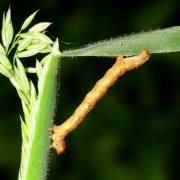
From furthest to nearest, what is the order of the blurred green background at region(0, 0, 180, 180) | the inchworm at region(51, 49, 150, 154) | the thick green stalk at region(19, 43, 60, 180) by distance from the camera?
the blurred green background at region(0, 0, 180, 180) < the inchworm at region(51, 49, 150, 154) < the thick green stalk at region(19, 43, 60, 180)

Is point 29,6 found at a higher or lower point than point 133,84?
higher

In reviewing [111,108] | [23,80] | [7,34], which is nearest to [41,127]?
[23,80]

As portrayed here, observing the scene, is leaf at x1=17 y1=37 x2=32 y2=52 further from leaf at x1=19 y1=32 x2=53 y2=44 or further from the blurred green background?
the blurred green background

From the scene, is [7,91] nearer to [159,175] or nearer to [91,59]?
[91,59]

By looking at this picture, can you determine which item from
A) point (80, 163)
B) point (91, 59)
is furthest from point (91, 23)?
point (80, 163)

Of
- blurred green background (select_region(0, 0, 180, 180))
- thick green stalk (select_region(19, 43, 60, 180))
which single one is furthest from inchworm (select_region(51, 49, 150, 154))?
blurred green background (select_region(0, 0, 180, 180))

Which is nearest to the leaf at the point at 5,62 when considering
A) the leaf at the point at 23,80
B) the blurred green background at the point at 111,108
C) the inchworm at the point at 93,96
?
the leaf at the point at 23,80

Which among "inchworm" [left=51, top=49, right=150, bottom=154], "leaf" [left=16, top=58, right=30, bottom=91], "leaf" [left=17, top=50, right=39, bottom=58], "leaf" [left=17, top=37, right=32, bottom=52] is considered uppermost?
"leaf" [left=17, top=37, right=32, bottom=52]
